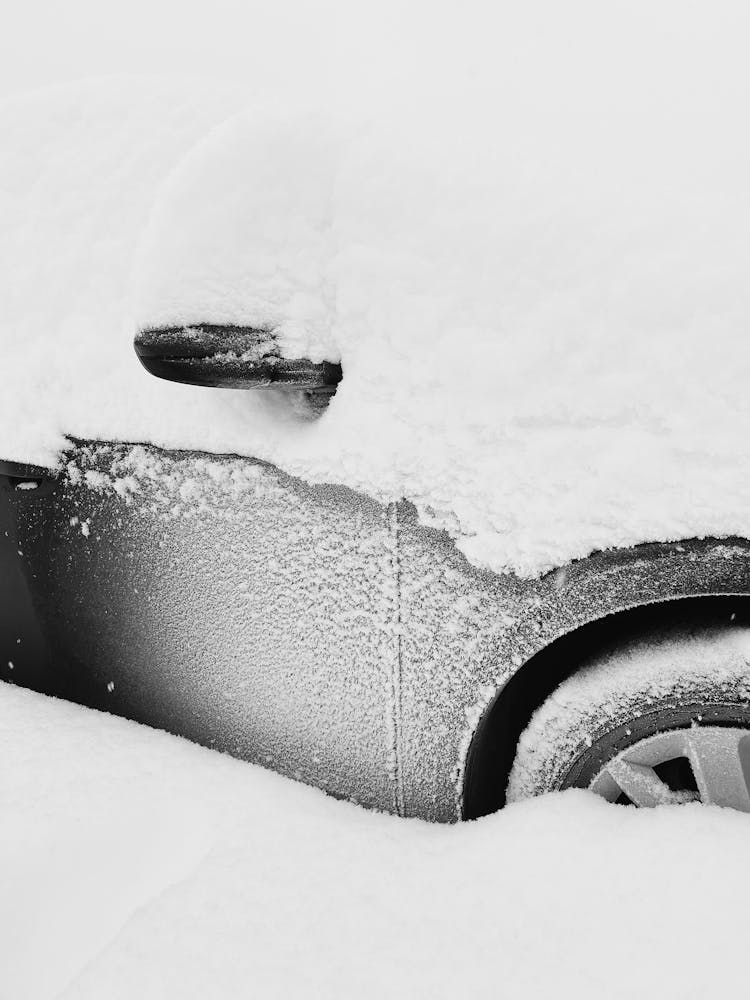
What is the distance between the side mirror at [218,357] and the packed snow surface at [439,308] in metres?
0.03

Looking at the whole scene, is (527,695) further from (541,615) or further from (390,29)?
(390,29)

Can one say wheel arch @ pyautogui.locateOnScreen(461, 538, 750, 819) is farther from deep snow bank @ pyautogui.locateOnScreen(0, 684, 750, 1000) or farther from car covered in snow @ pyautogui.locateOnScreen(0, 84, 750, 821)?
deep snow bank @ pyautogui.locateOnScreen(0, 684, 750, 1000)

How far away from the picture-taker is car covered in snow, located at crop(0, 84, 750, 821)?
3.64 ft

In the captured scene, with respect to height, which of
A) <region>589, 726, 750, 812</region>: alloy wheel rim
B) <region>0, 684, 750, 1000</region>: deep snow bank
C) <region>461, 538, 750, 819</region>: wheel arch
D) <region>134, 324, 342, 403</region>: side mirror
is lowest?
<region>0, 684, 750, 1000</region>: deep snow bank

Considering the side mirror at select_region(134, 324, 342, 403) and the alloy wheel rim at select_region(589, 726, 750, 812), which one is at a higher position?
the side mirror at select_region(134, 324, 342, 403)

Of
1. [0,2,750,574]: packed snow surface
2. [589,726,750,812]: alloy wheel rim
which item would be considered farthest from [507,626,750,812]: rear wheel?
[0,2,750,574]: packed snow surface

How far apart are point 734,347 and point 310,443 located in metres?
0.70

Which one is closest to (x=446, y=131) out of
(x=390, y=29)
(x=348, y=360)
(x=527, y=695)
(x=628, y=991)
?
(x=348, y=360)

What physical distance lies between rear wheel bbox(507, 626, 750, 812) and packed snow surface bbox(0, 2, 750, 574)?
8.9 inches

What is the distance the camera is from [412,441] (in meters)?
1.22

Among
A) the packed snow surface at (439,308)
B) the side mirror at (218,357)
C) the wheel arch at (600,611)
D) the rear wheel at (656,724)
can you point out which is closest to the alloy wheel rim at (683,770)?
the rear wheel at (656,724)

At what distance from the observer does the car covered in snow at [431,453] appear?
1.11m

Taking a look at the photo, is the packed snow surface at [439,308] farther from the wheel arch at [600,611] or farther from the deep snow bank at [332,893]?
the deep snow bank at [332,893]

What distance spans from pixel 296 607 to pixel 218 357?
0.49 m
